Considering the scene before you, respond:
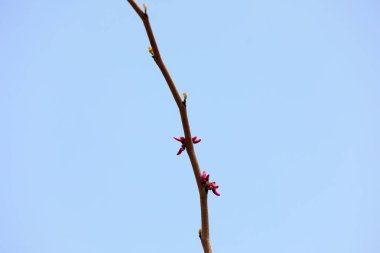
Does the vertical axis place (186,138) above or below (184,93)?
below

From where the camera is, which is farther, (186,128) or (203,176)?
(203,176)

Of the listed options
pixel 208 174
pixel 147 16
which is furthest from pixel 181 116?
pixel 147 16

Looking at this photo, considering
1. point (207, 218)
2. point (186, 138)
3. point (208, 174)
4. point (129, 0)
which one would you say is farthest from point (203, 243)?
point (129, 0)

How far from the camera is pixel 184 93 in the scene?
7840 mm

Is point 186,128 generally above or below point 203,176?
above

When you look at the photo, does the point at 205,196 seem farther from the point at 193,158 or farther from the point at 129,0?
the point at 129,0

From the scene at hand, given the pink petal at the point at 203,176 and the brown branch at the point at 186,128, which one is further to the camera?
the pink petal at the point at 203,176

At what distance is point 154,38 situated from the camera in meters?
7.60

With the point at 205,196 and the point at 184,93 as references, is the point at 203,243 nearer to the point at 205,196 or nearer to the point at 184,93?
the point at 205,196

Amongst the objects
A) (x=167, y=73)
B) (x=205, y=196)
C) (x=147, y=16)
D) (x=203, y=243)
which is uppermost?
(x=147, y=16)

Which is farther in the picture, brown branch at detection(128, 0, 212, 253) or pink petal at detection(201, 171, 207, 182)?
pink petal at detection(201, 171, 207, 182)

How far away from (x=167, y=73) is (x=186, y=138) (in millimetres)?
1107

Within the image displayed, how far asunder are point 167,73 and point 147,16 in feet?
3.19

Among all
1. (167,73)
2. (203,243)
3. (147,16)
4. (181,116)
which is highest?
(147,16)
